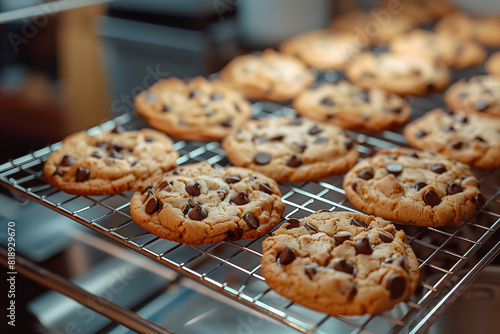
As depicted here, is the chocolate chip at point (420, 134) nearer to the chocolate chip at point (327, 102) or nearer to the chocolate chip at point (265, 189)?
the chocolate chip at point (327, 102)

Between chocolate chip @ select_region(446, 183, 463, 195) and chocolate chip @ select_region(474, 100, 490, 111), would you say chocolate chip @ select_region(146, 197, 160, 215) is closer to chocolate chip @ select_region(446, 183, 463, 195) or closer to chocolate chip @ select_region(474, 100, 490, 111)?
chocolate chip @ select_region(446, 183, 463, 195)

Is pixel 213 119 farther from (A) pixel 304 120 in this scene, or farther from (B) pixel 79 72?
(B) pixel 79 72

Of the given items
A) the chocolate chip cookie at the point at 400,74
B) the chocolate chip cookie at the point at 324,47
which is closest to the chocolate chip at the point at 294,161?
the chocolate chip cookie at the point at 400,74

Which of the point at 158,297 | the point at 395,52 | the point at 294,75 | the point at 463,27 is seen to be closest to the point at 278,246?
the point at 158,297

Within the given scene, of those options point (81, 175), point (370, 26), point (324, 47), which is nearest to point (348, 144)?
point (81, 175)

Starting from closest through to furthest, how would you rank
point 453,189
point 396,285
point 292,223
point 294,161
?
point 396,285 → point 292,223 → point 453,189 → point 294,161

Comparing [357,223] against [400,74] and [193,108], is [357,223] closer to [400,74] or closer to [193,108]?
[193,108]
